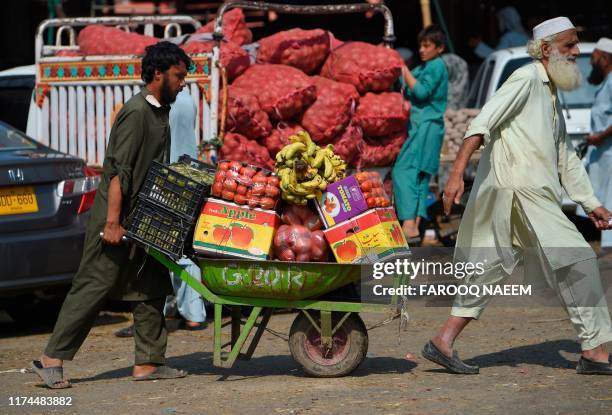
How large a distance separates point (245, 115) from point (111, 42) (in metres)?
1.47

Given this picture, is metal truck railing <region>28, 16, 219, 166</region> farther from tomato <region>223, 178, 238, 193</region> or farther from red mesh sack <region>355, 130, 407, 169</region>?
tomato <region>223, 178, 238, 193</region>

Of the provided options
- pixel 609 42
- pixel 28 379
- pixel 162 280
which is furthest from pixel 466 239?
pixel 609 42

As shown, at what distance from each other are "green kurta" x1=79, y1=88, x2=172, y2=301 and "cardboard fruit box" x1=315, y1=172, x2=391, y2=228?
0.96m

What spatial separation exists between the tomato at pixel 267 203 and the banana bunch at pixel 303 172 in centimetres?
8

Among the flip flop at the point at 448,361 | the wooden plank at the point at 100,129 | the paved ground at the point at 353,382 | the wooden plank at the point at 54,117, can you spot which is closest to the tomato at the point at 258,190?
the paved ground at the point at 353,382

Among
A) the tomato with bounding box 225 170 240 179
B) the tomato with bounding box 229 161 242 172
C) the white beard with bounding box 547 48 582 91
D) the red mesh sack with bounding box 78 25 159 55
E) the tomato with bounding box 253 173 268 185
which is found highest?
the red mesh sack with bounding box 78 25 159 55

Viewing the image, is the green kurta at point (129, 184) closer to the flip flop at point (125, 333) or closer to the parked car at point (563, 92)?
the flip flop at point (125, 333)

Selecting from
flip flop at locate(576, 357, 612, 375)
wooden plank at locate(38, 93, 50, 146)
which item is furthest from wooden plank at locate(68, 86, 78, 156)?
A: flip flop at locate(576, 357, 612, 375)

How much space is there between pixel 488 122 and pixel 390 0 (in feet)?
41.1

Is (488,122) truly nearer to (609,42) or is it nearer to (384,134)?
(384,134)

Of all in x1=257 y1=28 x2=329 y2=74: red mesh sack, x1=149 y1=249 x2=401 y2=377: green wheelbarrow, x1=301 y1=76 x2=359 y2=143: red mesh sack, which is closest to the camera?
x1=149 y1=249 x2=401 y2=377: green wheelbarrow

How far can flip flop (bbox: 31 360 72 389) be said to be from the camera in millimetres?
6449

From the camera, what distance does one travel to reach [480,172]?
6637mm

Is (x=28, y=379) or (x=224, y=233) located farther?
(x=28, y=379)
